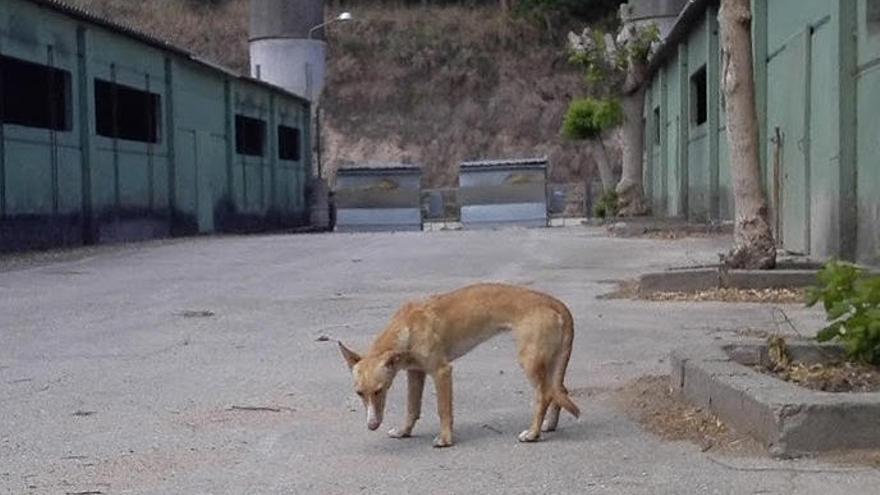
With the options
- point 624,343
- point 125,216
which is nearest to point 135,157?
point 125,216

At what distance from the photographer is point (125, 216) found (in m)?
28.4

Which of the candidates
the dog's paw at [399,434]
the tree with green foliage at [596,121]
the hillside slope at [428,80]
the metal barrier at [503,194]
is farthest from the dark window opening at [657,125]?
the dog's paw at [399,434]

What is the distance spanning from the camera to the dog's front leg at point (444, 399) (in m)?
6.13

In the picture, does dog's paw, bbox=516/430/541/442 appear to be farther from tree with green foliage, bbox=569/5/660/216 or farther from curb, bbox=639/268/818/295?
tree with green foliage, bbox=569/5/660/216

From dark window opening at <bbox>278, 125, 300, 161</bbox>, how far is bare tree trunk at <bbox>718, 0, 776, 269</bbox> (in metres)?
31.2

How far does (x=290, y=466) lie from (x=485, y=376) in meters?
2.61

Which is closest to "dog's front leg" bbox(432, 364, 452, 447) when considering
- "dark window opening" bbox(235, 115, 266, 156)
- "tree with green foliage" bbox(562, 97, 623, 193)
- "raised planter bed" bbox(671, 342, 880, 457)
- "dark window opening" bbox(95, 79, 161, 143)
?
"raised planter bed" bbox(671, 342, 880, 457)

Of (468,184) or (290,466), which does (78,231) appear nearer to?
(468,184)

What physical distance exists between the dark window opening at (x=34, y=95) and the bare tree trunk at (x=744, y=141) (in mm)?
13730

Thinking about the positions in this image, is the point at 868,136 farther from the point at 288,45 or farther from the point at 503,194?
the point at 288,45

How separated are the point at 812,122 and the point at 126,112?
1755 centimetres

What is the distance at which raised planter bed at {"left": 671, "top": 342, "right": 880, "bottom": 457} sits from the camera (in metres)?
5.68

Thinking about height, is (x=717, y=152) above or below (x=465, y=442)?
above

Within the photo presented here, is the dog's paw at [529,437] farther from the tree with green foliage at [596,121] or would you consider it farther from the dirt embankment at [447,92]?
the dirt embankment at [447,92]
